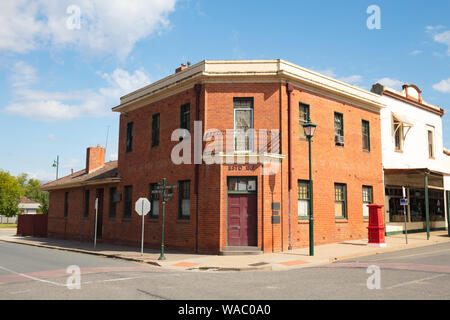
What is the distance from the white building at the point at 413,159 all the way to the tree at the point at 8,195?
6490cm

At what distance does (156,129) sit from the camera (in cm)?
2078

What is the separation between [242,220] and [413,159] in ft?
50.8

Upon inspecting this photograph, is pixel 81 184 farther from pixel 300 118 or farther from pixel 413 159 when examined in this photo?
pixel 413 159

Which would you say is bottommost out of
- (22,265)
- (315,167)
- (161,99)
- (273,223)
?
(22,265)

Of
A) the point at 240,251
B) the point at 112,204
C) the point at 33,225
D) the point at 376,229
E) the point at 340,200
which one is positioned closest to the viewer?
the point at 240,251

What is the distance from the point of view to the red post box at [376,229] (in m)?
17.2

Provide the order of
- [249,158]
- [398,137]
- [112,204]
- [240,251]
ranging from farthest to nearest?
[398,137] < [112,204] < [249,158] < [240,251]

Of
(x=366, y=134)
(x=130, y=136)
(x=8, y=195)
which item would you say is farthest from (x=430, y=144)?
(x=8, y=195)

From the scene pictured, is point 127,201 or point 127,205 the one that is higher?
point 127,201

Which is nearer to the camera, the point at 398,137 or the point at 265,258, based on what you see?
the point at 265,258
